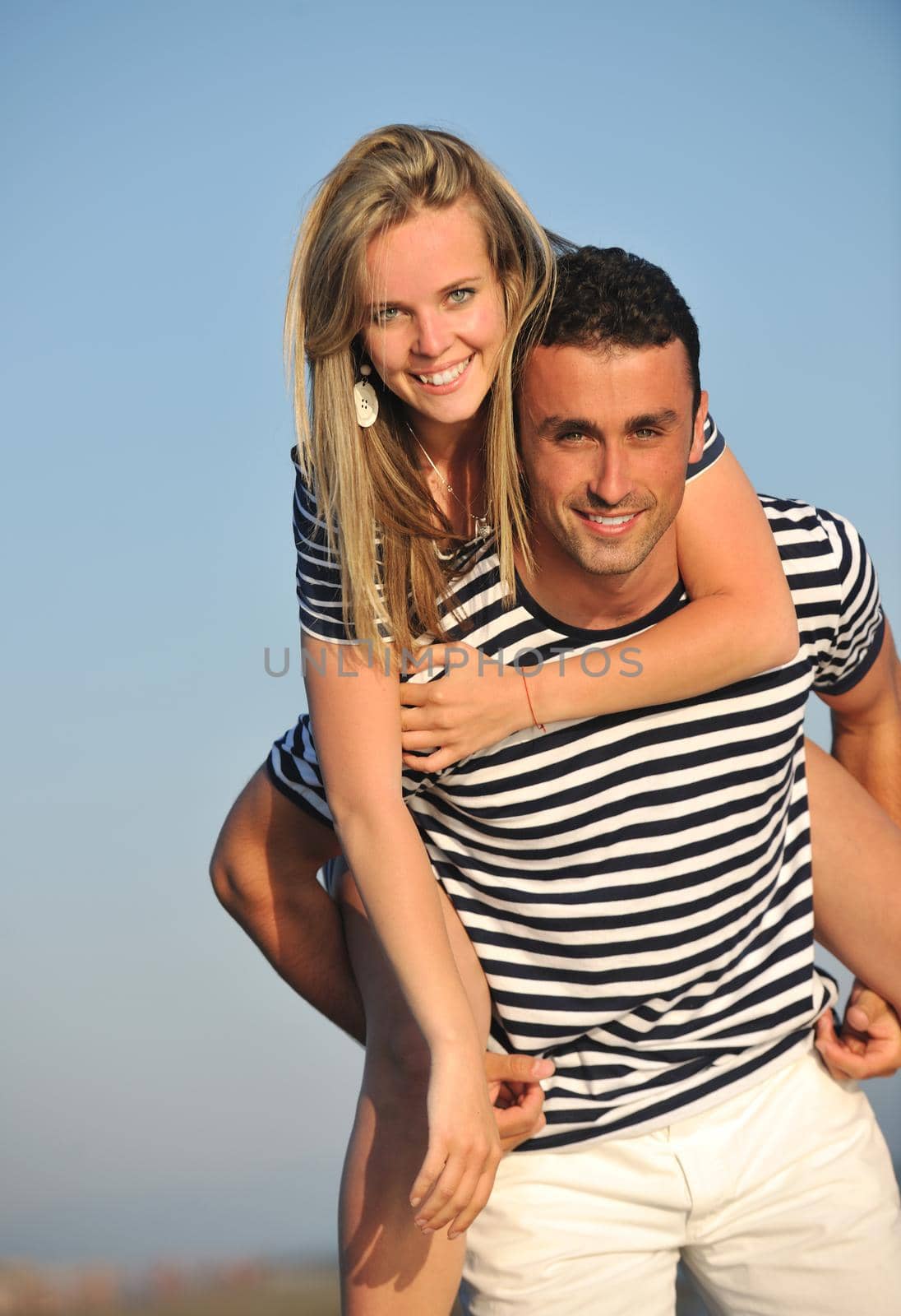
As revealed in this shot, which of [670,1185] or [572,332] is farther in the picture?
[670,1185]

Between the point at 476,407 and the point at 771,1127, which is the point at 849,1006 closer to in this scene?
the point at 771,1127

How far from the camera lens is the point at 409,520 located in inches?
90.1

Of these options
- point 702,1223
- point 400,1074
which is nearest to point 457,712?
point 400,1074

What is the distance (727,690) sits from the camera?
2.39 meters

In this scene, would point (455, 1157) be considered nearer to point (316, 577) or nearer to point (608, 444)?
point (316, 577)

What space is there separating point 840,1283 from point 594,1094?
514 millimetres

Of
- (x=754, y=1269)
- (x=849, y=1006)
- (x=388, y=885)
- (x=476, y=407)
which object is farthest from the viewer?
(x=849, y=1006)

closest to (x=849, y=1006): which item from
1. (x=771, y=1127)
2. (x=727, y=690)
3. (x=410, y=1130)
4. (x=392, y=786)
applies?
(x=771, y=1127)

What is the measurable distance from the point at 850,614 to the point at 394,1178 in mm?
1239

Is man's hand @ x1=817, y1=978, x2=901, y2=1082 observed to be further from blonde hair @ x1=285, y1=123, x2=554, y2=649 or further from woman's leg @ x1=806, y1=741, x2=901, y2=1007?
blonde hair @ x1=285, y1=123, x2=554, y2=649

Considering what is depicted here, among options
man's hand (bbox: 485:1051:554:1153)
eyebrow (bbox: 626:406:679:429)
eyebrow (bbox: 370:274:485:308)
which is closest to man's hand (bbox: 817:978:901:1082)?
man's hand (bbox: 485:1051:554:1153)

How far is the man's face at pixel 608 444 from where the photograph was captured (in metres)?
2.11

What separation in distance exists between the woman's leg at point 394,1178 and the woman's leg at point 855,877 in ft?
2.22

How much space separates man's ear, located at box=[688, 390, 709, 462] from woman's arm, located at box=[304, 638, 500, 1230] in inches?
23.8
